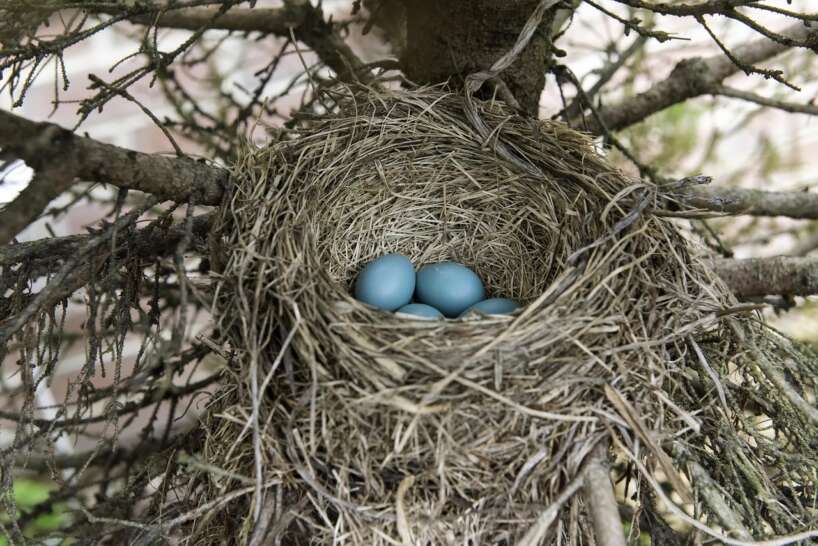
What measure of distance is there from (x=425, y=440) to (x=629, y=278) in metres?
0.47

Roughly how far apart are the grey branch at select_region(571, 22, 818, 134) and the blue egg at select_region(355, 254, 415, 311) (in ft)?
2.06

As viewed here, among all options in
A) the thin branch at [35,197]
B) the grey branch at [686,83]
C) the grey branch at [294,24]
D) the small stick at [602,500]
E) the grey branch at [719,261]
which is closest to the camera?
the thin branch at [35,197]

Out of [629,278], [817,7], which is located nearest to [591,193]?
[629,278]

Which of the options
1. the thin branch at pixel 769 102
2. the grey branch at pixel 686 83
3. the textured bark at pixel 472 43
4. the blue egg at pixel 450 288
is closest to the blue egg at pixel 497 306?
the blue egg at pixel 450 288

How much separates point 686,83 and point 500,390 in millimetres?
1218

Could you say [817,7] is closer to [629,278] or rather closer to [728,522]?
[629,278]

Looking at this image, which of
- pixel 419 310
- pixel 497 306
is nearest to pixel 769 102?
pixel 497 306

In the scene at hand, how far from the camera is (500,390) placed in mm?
1079

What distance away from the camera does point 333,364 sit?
1134 mm

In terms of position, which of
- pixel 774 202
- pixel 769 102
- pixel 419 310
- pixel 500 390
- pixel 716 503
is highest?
pixel 769 102

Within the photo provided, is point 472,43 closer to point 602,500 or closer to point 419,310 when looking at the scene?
point 419,310

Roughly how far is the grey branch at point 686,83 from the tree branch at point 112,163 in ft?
3.27

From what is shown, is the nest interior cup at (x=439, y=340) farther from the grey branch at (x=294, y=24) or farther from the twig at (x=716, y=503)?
the grey branch at (x=294, y=24)

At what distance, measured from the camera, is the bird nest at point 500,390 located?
1.05 meters
